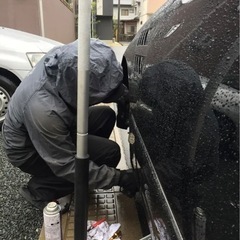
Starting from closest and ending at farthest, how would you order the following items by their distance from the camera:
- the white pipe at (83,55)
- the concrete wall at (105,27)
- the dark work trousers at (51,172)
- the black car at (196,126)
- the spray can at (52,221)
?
the black car at (196,126)
the white pipe at (83,55)
the spray can at (52,221)
the dark work trousers at (51,172)
the concrete wall at (105,27)

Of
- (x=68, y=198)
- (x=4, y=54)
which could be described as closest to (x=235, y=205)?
(x=68, y=198)

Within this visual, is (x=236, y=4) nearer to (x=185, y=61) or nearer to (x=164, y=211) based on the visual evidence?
(x=185, y=61)

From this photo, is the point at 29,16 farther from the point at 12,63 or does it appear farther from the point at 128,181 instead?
the point at 128,181

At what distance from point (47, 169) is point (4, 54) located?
1.93 meters

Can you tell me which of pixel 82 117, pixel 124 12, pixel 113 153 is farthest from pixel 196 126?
pixel 124 12

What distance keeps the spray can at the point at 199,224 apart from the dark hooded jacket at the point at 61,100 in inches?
37.8

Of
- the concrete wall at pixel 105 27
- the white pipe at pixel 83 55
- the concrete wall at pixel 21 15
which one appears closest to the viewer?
the white pipe at pixel 83 55

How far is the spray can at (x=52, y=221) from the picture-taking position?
1575mm

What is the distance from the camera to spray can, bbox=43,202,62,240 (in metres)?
1.58

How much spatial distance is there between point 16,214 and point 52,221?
725 millimetres

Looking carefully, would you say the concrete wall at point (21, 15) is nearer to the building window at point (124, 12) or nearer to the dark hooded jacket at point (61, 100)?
the dark hooded jacket at point (61, 100)

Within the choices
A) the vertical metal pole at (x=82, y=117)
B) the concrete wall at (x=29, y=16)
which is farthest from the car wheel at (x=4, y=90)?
the concrete wall at (x=29, y=16)

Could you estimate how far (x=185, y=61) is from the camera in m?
0.98

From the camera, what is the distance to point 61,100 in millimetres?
1719
